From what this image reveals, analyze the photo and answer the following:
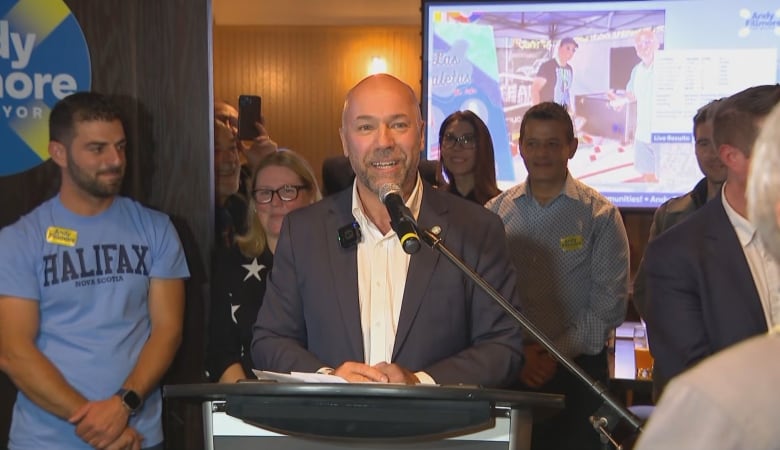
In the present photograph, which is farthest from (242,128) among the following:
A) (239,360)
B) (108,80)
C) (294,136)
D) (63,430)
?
(294,136)

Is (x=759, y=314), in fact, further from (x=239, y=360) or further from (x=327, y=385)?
(x=239, y=360)

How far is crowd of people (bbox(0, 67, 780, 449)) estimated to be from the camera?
6.50ft

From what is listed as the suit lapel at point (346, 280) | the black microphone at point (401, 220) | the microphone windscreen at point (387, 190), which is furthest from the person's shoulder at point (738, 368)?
the suit lapel at point (346, 280)

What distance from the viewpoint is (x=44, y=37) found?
3143mm

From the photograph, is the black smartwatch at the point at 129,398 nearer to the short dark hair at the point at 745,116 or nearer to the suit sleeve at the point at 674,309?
the suit sleeve at the point at 674,309

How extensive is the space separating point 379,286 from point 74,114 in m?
1.28

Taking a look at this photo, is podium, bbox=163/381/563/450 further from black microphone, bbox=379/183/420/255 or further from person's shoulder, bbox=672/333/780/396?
person's shoulder, bbox=672/333/780/396

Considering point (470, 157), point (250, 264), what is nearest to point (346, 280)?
point (250, 264)

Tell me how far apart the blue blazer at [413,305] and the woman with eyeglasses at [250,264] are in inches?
29.7

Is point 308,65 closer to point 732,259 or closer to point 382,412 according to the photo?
point 732,259

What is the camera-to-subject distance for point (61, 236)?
274 cm

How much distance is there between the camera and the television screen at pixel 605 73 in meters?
4.78

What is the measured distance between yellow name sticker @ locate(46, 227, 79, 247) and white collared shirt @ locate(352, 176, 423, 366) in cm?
107

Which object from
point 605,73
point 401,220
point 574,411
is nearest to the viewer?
point 401,220
